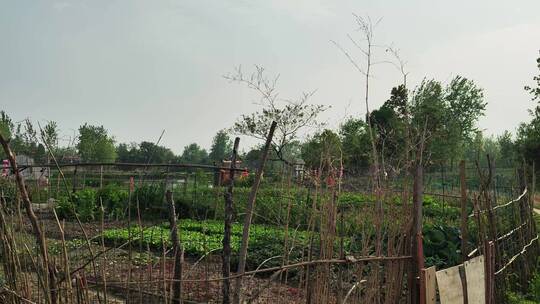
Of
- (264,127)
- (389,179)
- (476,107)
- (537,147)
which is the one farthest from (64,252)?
(476,107)

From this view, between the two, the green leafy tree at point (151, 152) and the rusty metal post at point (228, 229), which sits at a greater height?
the green leafy tree at point (151, 152)

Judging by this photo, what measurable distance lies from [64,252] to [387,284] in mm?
1692

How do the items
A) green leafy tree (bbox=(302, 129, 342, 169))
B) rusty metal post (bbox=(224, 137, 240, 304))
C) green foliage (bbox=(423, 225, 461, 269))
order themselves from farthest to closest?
green foliage (bbox=(423, 225, 461, 269)) < rusty metal post (bbox=(224, 137, 240, 304)) < green leafy tree (bbox=(302, 129, 342, 169))

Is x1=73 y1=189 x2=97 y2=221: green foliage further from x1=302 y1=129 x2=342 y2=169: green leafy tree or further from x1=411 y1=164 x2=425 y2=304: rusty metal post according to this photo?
x1=411 y1=164 x2=425 y2=304: rusty metal post

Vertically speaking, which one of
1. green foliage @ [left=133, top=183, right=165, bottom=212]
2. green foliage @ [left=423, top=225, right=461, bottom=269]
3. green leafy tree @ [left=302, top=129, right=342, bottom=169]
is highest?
green leafy tree @ [left=302, top=129, right=342, bottom=169]

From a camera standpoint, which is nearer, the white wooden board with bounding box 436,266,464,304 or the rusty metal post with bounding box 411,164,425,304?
the rusty metal post with bounding box 411,164,425,304

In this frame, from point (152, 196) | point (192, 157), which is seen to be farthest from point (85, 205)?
point (192, 157)

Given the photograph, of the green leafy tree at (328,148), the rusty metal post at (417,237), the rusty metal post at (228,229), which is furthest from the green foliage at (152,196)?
the rusty metal post at (417,237)

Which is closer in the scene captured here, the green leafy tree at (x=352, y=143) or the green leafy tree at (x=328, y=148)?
the green leafy tree at (x=328, y=148)

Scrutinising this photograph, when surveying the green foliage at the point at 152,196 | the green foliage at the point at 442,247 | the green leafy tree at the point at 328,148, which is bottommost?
the green foliage at the point at 442,247

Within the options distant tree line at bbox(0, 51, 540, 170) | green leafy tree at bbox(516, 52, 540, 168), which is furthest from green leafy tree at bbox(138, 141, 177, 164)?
green leafy tree at bbox(516, 52, 540, 168)

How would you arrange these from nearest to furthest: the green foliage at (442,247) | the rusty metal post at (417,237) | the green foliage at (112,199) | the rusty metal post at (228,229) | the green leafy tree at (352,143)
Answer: the rusty metal post at (417,237) → the rusty metal post at (228,229) → the green foliage at (442,247) → the green leafy tree at (352,143) → the green foliage at (112,199)

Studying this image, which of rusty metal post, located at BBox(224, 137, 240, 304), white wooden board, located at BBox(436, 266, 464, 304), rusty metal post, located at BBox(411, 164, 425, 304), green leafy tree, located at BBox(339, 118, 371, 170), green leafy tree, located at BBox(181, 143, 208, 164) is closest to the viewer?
rusty metal post, located at BBox(411, 164, 425, 304)

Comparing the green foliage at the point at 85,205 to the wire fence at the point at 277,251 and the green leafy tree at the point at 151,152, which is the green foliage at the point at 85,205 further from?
the green leafy tree at the point at 151,152
